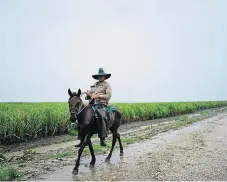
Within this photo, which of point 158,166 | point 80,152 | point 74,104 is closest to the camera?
point 74,104

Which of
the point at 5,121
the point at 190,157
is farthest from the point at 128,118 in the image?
the point at 190,157

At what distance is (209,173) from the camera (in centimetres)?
742

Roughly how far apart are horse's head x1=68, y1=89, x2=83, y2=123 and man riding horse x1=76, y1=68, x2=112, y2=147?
721mm

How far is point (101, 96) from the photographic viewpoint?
8.60m

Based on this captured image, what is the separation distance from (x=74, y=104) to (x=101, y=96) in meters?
1.19

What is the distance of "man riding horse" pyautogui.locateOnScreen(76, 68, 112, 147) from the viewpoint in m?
8.51

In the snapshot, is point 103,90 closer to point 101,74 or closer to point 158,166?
point 101,74

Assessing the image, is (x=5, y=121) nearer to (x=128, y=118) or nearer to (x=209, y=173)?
(x=209, y=173)

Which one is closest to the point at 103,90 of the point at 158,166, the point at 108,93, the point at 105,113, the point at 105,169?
the point at 108,93

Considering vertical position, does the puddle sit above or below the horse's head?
below

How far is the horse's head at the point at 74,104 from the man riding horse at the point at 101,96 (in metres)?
0.72

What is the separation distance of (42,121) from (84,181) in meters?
8.54

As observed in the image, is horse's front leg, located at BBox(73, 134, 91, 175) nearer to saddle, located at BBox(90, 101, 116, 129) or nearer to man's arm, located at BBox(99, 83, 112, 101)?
saddle, located at BBox(90, 101, 116, 129)

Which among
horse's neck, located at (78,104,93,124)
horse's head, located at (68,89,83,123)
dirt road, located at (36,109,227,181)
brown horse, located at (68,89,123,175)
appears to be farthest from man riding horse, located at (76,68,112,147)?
dirt road, located at (36,109,227,181)
